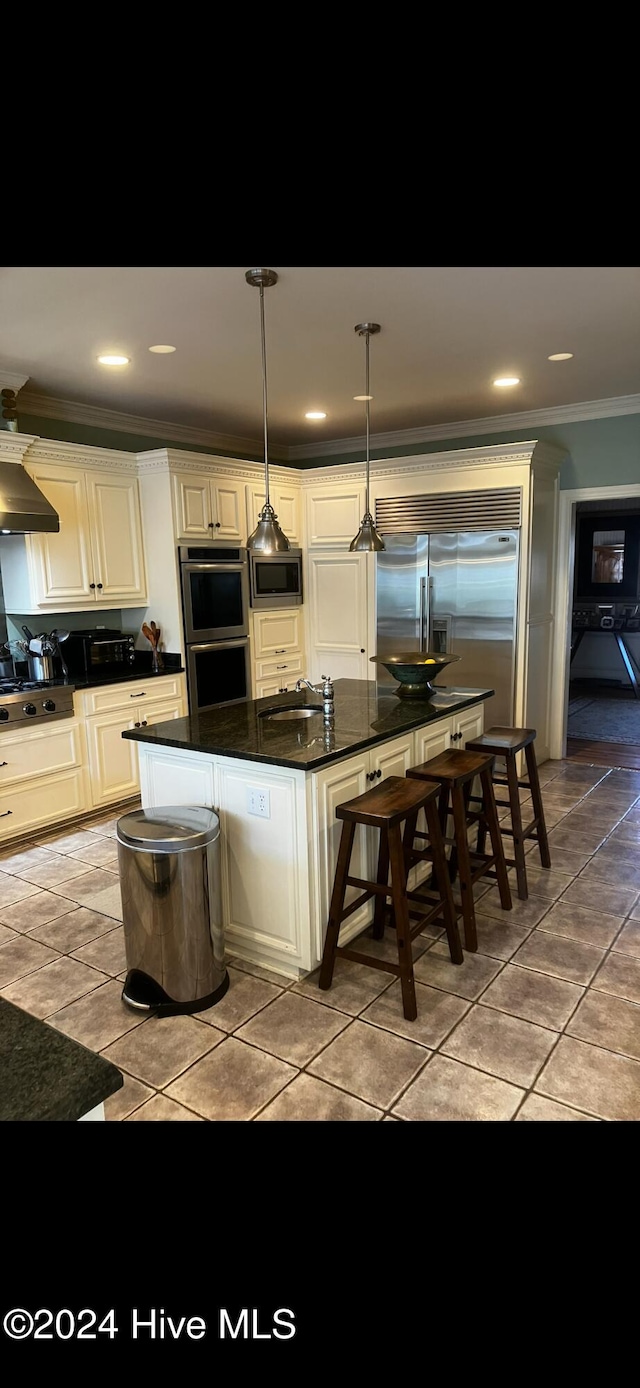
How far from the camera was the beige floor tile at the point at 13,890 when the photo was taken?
3.33m

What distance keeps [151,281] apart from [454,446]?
3595mm

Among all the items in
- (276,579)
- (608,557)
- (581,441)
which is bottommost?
(276,579)

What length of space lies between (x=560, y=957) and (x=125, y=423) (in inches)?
173

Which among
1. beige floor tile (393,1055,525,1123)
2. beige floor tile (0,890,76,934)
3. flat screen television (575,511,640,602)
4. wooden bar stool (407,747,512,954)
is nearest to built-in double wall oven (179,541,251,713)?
beige floor tile (0,890,76,934)

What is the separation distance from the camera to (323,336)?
329 centimetres

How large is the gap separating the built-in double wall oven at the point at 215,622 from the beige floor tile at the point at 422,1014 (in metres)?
2.71

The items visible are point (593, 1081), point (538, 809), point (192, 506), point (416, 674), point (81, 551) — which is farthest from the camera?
point (192, 506)

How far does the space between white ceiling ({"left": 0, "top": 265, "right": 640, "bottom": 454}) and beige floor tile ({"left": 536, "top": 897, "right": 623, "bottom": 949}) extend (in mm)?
2396

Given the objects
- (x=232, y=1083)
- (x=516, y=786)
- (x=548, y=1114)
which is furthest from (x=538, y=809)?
(x=232, y=1083)

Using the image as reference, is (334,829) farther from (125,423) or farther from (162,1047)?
(125,423)

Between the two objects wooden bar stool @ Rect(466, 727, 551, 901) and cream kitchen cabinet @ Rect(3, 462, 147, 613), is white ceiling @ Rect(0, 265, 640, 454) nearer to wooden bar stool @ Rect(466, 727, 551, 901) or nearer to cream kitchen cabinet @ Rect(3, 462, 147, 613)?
cream kitchen cabinet @ Rect(3, 462, 147, 613)
